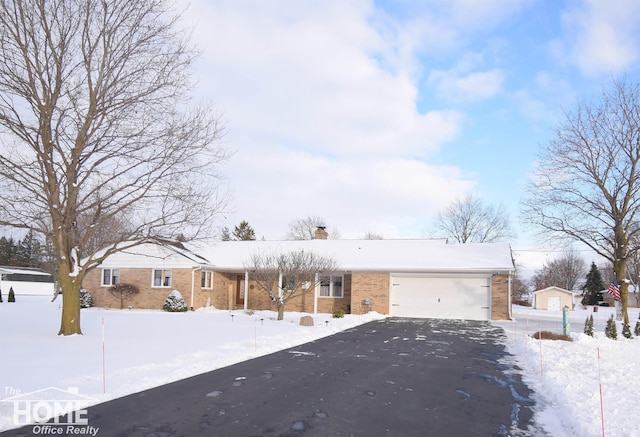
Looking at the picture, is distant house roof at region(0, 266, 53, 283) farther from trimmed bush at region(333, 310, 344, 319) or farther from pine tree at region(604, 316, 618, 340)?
pine tree at region(604, 316, 618, 340)

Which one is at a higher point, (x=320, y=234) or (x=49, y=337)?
(x=320, y=234)

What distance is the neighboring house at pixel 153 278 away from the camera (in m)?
30.3

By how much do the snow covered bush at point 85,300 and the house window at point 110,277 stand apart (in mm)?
1489

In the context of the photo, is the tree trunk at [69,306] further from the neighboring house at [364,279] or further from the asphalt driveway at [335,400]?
the neighboring house at [364,279]

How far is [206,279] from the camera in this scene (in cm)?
3159

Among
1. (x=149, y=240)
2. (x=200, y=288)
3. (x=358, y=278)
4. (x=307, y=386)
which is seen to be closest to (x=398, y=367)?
(x=307, y=386)

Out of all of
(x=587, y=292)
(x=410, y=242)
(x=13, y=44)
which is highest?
(x=13, y=44)

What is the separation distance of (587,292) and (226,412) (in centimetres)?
6700

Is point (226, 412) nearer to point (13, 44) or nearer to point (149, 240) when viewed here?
point (149, 240)

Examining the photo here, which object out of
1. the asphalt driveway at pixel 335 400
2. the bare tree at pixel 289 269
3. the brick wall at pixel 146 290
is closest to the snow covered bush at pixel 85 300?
the brick wall at pixel 146 290

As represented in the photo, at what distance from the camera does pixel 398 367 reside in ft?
37.7

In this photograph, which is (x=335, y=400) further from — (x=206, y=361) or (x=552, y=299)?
(x=552, y=299)

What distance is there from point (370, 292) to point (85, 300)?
1693 cm

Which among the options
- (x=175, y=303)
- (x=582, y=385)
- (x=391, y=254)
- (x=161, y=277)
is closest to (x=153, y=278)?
(x=161, y=277)
